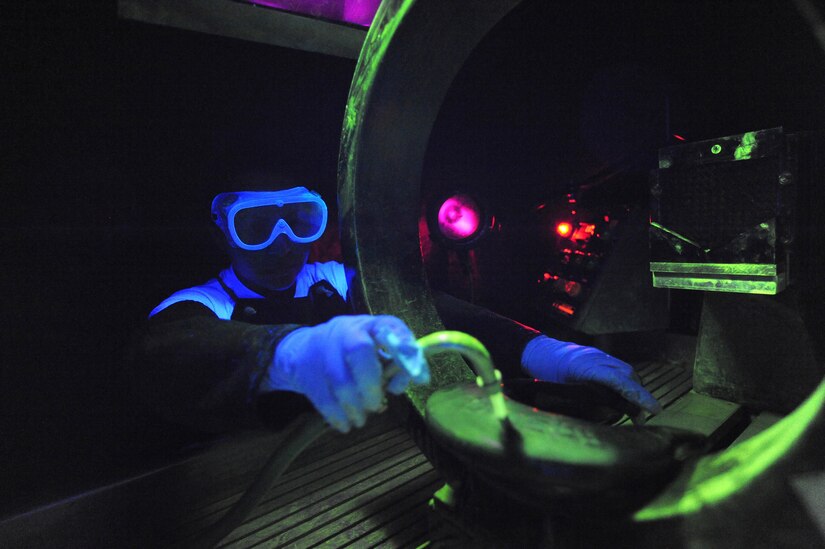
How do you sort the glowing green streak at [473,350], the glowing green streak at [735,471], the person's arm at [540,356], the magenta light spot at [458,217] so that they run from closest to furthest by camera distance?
1. the glowing green streak at [735,471]
2. the glowing green streak at [473,350]
3. the person's arm at [540,356]
4. the magenta light spot at [458,217]

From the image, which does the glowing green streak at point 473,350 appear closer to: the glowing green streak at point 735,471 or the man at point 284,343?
the man at point 284,343

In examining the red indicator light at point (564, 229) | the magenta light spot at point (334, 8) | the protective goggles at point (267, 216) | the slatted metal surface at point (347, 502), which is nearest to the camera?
the slatted metal surface at point (347, 502)

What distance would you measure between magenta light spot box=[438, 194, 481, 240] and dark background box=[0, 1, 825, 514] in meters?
0.88

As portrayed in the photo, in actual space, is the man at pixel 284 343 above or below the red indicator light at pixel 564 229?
below

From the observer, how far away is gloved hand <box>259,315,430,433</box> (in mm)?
971

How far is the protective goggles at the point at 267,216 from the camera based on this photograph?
1.82 metres

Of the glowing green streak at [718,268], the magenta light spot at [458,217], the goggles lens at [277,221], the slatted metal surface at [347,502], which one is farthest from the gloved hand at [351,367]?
the magenta light spot at [458,217]

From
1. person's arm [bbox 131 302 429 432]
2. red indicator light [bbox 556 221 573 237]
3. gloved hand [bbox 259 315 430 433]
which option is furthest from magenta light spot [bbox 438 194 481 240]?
gloved hand [bbox 259 315 430 433]

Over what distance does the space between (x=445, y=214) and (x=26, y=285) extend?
2.30m

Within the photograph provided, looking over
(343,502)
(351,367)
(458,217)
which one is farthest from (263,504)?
(458,217)

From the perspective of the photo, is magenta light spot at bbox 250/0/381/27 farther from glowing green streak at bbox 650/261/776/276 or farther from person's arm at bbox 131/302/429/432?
glowing green streak at bbox 650/261/776/276

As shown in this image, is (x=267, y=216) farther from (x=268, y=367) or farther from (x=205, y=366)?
(x=268, y=367)

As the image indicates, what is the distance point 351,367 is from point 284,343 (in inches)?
11.9

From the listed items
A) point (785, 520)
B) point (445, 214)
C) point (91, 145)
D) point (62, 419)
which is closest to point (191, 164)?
point (91, 145)
